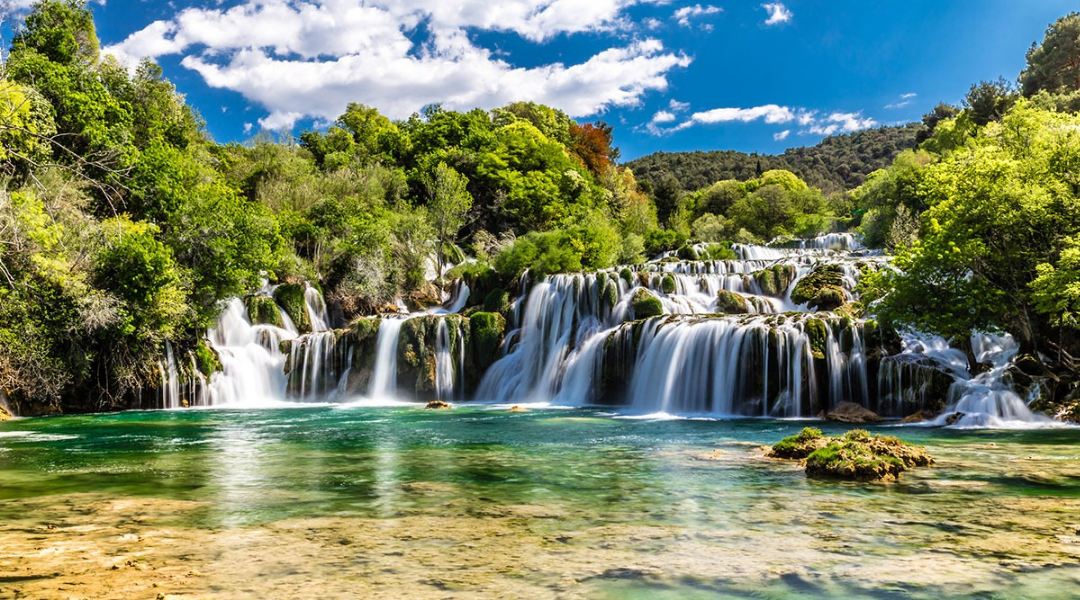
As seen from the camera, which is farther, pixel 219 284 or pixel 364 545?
pixel 219 284

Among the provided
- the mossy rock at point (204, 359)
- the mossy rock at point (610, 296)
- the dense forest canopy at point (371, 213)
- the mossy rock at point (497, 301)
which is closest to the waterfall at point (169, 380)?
the dense forest canopy at point (371, 213)

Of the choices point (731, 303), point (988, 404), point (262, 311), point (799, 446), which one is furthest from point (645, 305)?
point (262, 311)

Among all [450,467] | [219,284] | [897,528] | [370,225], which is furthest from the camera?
[370,225]

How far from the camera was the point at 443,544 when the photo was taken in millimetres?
6844

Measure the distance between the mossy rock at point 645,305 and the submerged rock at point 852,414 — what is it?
10.9 metres

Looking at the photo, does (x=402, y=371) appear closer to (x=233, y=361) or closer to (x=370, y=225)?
(x=233, y=361)

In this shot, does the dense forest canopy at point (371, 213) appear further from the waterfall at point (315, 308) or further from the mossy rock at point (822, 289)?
the mossy rock at point (822, 289)

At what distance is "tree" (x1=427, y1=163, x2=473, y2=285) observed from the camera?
46406 millimetres

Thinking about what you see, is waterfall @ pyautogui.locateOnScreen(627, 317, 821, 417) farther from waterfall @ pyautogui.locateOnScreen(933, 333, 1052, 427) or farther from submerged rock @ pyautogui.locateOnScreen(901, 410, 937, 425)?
waterfall @ pyautogui.locateOnScreen(933, 333, 1052, 427)

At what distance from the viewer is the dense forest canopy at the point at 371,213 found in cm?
1905

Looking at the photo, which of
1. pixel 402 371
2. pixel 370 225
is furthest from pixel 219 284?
pixel 370 225

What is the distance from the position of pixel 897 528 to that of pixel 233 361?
3013 cm

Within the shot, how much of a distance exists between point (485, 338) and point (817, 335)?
15.8 m

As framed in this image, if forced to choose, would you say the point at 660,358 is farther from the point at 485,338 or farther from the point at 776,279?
the point at 776,279
